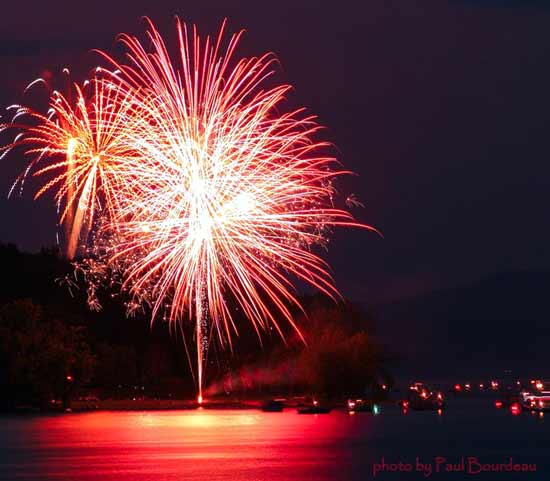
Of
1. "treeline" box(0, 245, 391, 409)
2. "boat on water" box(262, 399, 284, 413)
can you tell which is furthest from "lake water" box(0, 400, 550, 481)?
"boat on water" box(262, 399, 284, 413)

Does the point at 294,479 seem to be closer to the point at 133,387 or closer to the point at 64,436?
the point at 64,436

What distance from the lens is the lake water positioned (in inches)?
1672

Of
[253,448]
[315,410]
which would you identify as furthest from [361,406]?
[253,448]

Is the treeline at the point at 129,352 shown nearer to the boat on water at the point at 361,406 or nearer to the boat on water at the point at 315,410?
the boat on water at the point at 361,406

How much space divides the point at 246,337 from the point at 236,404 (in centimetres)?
958

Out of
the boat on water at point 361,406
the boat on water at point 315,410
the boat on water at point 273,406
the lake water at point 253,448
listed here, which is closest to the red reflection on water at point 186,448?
the lake water at point 253,448

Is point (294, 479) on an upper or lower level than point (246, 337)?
lower

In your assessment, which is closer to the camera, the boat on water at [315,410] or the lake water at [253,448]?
the lake water at [253,448]

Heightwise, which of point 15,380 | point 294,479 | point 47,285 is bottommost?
point 294,479

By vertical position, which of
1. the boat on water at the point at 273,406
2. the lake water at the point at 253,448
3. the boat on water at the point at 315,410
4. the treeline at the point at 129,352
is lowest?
the lake water at the point at 253,448

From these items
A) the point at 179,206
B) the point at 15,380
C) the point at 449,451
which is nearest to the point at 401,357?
the point at 15,380

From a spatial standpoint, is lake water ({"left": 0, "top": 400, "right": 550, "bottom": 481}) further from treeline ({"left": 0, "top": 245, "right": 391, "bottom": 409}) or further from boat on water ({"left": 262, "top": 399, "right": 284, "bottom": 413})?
boat on water ({"left": 262, "top": 399, "right": 284, "bottom": 413})

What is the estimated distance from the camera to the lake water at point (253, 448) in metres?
42.5

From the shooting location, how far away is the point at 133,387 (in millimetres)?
108562
